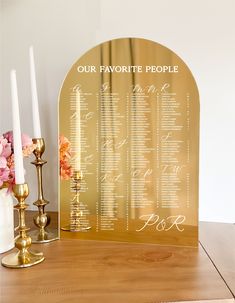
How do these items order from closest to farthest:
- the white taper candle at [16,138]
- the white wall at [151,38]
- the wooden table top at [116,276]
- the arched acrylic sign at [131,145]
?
the wooden table top at [116,276], the white taper candle at [16,138], the arched acrylic sign at [131,145], the white wall at [151,38]

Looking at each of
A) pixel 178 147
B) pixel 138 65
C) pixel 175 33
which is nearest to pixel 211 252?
pixel 178 147

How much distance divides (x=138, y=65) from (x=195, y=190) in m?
0.32

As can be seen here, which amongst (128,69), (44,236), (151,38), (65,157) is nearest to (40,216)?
(44,236)

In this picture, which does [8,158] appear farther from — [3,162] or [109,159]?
[109,159]

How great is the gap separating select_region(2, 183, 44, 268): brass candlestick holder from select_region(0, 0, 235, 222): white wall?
36 cm

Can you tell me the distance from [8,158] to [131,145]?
28 cm

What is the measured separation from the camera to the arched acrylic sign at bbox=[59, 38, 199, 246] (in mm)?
821

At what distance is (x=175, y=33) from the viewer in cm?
99

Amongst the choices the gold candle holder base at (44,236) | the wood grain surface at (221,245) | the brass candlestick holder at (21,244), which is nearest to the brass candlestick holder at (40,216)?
the gold candle holder base at (44,236)

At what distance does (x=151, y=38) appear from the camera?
3.29 feet

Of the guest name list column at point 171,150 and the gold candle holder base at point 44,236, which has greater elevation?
the guest name list column at point 171,150

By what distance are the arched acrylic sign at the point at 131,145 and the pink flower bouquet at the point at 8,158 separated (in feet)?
0.36

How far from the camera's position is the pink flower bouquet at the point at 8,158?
75 centimetres

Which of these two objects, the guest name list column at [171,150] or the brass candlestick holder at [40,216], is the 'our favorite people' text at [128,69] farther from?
the brass candlestick holder at [40,216]
